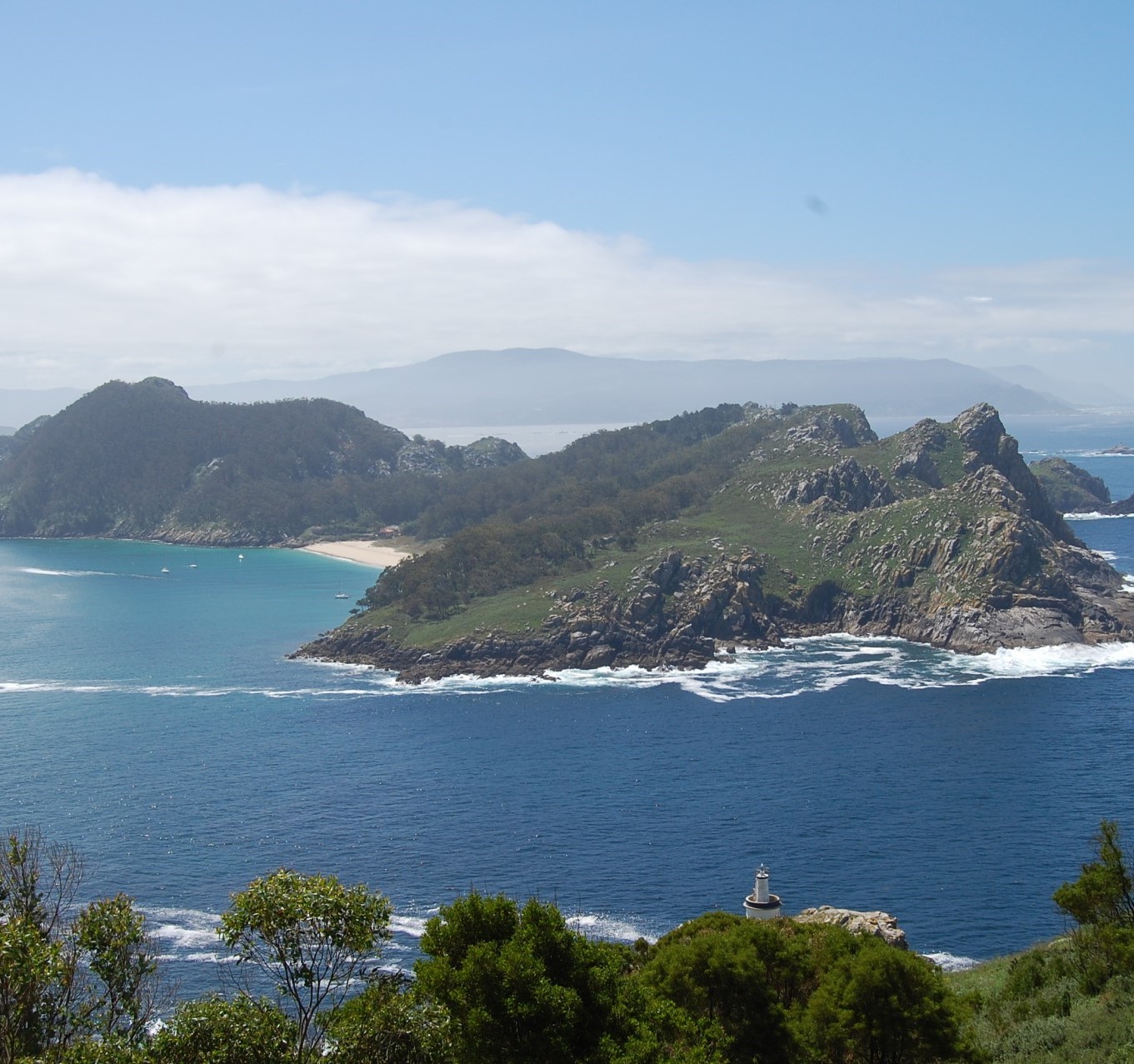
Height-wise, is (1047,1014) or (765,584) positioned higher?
(765,584)

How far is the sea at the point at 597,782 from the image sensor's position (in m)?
78.4

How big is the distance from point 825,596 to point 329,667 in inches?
2776

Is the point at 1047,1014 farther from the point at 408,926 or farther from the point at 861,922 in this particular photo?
the point at 408,926

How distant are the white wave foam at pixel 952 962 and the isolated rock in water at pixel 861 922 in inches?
148

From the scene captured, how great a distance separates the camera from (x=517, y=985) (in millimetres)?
35938

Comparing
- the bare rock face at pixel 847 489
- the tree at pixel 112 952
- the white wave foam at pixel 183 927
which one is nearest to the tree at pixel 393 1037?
the tree at pixel 112 952

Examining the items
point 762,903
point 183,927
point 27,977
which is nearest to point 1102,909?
point 762,903

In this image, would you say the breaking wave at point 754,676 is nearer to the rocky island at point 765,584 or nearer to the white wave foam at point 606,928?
the rocky island at point 765,584

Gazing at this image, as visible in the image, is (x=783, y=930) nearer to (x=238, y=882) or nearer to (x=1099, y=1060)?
(x=1099, y=1060)

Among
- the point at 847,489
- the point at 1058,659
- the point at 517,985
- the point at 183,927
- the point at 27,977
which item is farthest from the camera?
the point at 847,489

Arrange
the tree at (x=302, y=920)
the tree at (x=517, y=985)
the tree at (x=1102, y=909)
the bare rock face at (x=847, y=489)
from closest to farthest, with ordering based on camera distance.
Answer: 1. the tree at (x=302, y=920)
2. the tree at (x=517, y=985)
3. the tree at (x=1102, y=909)
4. the bare rock face at (x=847, y=489)

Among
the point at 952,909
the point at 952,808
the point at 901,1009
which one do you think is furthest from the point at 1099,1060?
the point at 952,808

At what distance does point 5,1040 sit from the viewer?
31.0m

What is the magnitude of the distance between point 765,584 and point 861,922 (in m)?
109
